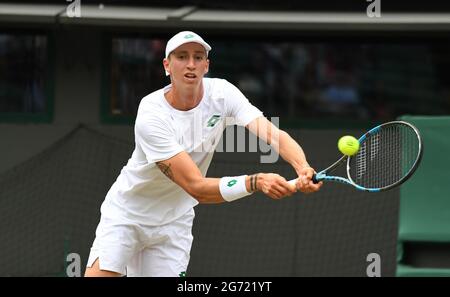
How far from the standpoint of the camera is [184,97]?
6586 millimetres

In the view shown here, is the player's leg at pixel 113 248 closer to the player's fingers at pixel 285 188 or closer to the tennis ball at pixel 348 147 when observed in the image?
the player's fingers at pixel 285 188

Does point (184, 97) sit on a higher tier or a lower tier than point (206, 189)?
higher

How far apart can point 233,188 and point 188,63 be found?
86 cm

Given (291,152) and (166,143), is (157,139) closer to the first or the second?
(166,143)

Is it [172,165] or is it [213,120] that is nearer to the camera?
[172,165]

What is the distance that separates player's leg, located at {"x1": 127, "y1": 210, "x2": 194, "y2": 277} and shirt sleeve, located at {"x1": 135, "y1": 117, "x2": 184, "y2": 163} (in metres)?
0.60

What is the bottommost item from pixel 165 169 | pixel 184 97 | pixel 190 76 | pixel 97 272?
pixel 97 272

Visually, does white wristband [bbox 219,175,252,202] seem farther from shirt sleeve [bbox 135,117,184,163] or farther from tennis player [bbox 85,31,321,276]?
shirt sleeve [bbox 135,117,184,163]

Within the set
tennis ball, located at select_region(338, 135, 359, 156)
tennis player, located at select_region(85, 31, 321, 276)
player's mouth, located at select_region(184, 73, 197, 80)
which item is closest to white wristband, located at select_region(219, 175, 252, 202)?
tennis player, located at select_region(85, 31, 321, 276)

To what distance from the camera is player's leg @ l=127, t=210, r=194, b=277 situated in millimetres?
6883

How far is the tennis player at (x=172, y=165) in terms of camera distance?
640 centimetres

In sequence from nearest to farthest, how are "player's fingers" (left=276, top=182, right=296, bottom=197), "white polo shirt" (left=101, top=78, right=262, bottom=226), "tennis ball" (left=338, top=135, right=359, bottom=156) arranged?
"player's fingers" (left=276, top=182, right=296, bottom=197)
"tennis ball" (left=338, top=135, right=359, bottom=156)
"white polo shirt" (left=101, top=78, right=262, bottom=226)

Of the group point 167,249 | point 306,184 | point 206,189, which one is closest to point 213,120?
point 206,189

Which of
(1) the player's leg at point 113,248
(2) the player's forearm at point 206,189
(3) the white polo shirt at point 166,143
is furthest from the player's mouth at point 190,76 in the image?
(1) the player's leg at point 113,248
